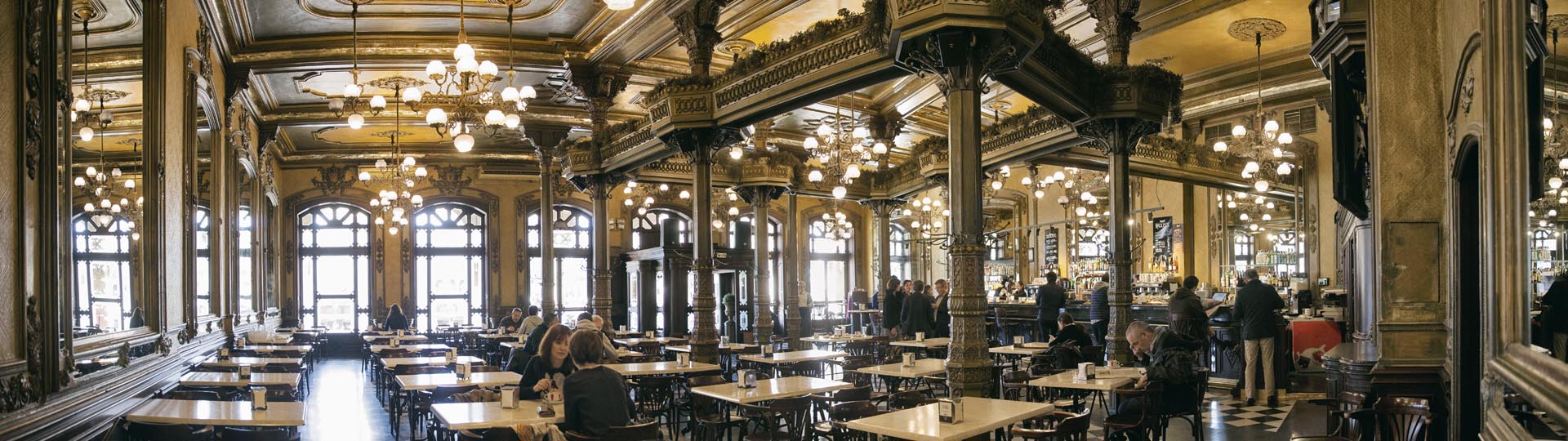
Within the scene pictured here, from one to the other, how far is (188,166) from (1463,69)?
10245 millimetres

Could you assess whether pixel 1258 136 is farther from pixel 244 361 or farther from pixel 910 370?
pixel 244 361

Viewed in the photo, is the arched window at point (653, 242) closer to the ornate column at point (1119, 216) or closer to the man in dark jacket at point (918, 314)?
the man in dark jacket at point (918, 314)

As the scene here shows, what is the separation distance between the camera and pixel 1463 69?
404cm

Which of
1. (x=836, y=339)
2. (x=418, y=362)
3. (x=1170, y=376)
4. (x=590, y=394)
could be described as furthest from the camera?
(x=836, y=339)

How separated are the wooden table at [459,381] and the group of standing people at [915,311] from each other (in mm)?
6514

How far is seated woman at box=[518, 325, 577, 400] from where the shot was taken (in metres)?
6.85

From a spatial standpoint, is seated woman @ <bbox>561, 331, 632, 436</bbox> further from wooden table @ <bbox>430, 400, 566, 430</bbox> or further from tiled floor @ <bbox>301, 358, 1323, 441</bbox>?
tiled floor @ <bbox>301, 358, 1323, 441</bbox>

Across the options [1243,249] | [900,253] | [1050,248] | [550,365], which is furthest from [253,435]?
[900,253]

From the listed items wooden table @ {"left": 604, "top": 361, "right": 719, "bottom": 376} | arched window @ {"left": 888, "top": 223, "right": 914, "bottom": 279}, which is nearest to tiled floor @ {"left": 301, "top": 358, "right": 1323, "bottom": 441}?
wooden table @ {"left": 604, "top": 361, "right": 719, "bottom": 376}

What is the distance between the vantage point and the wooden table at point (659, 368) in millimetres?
9055

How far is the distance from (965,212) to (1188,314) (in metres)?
5.08

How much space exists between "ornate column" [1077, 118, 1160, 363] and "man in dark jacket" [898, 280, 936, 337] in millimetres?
4115

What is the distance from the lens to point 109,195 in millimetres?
6223

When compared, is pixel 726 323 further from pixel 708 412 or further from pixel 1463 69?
pixel 1463 69
